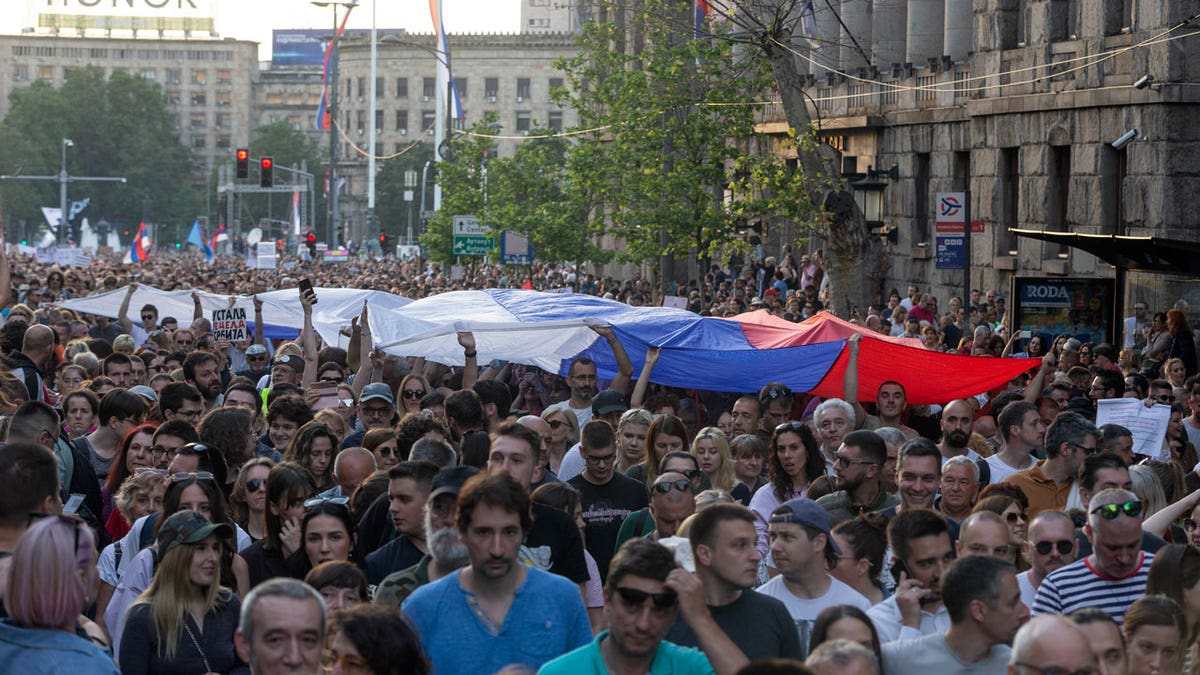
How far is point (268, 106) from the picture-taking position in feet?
616

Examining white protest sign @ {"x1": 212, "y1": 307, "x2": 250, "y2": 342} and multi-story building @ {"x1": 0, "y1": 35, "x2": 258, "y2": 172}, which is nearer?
white protest sign @ {"x1": 212, "y1": 307, "x2": 250, "y2": 342}

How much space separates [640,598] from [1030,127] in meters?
24.2

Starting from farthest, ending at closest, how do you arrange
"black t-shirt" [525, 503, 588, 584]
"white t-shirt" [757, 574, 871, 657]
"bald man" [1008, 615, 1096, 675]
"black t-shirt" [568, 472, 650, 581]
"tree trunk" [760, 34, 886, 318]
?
"tree trunk" [760, 34, 886, 318] → "black t-shirt" [568, 472, 650, 581] → "black t-shirt" [525, 503, 588, 584] → "white t-shirt" [757, 574, 871, 657] → "bald man" [1008, 615, 1096, 675]

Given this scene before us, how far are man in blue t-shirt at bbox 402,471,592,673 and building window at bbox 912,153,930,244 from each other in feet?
93.8

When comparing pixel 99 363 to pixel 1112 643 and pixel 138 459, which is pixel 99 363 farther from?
pixel 1112 643

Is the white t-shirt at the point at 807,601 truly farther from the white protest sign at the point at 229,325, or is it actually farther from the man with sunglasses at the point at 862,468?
the white protest sign at the point at 229,325

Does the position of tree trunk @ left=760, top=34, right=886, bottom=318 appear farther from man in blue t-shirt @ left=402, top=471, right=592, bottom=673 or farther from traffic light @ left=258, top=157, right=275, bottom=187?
traffic light @ left=258, top=157, right=275, bottom=187

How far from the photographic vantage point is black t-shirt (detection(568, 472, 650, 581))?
9344 mm

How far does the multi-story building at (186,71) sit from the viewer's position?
606ft

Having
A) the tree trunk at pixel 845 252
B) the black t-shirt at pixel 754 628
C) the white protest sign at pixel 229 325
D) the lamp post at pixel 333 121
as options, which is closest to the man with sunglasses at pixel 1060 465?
the black t-shirt at pixel 754 628

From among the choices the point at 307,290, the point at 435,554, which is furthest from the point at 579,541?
the point at 307,290

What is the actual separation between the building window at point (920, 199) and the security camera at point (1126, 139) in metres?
8.49

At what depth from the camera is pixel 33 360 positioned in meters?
14.9

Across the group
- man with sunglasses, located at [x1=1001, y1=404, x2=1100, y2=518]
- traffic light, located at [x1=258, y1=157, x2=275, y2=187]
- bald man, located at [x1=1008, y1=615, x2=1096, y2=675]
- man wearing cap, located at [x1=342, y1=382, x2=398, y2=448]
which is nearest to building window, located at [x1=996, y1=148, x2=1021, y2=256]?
man wearing cap, located at [x1=342, y1=382, x2=398, y2=448]
